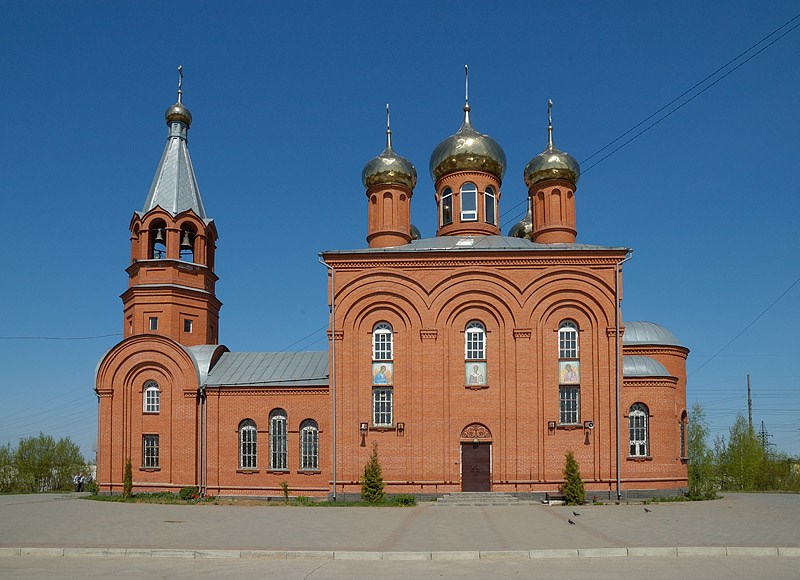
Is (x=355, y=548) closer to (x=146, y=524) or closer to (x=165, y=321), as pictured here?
(x=146, y=524)

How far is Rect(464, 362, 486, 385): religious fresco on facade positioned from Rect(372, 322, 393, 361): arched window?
9.17 ft

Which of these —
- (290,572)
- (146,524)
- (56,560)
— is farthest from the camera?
(146,524)

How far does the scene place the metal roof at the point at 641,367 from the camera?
27.9 metres

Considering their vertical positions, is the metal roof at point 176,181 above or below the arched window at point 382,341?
above

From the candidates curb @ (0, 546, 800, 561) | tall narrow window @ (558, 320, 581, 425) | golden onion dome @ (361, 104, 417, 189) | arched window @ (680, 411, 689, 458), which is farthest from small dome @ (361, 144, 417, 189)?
curb @ (0, 546, 800, 561)

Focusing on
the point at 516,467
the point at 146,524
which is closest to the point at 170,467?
the point at 146,524

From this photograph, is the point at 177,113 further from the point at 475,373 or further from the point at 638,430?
the point at 638,430

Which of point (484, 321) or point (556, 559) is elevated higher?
point (484, 321)

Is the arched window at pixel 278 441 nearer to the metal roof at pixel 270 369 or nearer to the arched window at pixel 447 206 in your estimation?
the metal roof at pixel 270 369

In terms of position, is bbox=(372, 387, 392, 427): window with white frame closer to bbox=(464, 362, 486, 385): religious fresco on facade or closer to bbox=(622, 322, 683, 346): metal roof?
bbox=(464, 362, 486, 385): religious fresco on facade

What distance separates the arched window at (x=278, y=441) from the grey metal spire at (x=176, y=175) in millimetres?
9024

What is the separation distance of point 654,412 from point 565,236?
24.1ft

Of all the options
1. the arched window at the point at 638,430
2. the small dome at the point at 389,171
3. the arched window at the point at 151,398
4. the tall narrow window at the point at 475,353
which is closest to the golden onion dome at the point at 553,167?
the small dome at the point at 389,171

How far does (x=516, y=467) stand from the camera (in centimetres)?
2664
